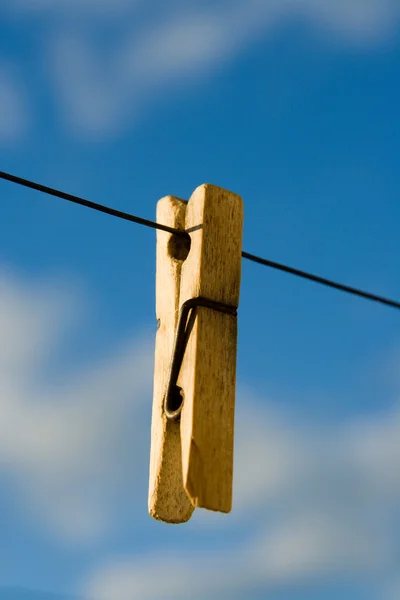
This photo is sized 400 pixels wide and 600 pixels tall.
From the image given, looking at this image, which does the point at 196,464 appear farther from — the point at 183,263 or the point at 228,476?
the point at 183,263

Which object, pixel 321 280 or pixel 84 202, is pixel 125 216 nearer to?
pixel 84 202

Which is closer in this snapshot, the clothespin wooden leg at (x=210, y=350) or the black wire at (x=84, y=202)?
the clothespin wooden leg at (x=210, y=350)

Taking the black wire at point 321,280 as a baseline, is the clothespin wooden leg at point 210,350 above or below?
below

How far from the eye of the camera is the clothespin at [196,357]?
189cm

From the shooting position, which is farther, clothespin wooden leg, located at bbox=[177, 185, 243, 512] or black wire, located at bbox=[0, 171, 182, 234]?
black wire, located at bbox=[0, 171, 182, 234]

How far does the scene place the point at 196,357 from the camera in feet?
6.40

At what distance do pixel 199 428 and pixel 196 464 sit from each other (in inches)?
3.2

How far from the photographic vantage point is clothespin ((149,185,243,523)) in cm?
189

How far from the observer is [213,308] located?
2.02 m

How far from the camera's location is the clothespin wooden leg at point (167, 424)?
82.0 inches

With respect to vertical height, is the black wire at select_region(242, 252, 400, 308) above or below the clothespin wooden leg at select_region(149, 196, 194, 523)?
above

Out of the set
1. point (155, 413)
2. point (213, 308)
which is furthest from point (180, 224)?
point (155, 413)

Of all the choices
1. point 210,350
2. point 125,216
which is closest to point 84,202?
point 125,216

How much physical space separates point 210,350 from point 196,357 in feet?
0.15
